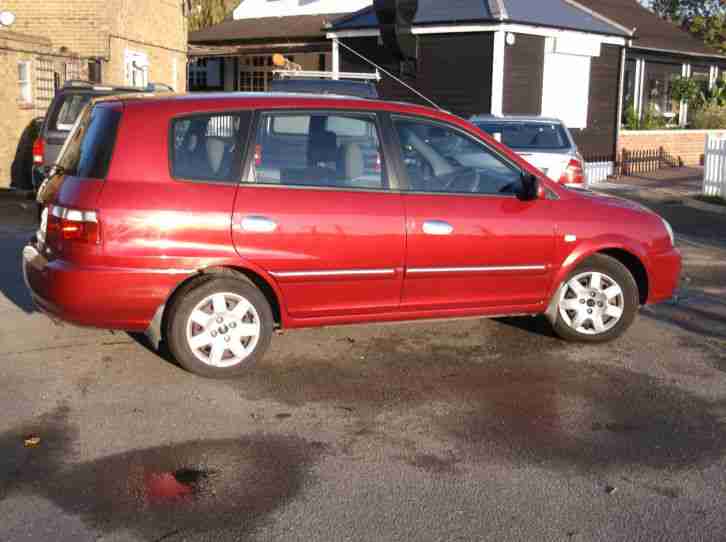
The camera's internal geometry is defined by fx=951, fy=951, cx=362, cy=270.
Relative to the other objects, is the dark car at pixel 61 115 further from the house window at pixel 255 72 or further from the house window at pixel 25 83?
the house window at pixel 255 72

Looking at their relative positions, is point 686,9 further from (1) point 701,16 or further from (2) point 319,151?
(2) point 319,151

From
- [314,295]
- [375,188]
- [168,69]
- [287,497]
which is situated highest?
[168,69]

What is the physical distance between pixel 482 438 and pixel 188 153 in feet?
8.35

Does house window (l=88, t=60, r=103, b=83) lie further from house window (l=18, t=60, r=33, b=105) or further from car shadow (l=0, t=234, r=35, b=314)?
car shadow (l=0, t=234, r=35, b=314)

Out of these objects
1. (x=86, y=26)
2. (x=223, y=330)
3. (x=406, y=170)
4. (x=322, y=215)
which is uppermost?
(x=86, y=26)

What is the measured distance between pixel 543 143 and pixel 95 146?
801cm

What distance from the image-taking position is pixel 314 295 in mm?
6305

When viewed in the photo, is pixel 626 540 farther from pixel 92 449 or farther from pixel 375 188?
pixel 375 188

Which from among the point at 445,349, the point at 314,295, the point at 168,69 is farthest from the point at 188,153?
the point at 168,69

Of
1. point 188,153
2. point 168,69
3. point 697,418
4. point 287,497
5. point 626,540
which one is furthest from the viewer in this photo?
point 168,69

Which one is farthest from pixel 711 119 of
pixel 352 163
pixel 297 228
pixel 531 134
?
pixel 297 228

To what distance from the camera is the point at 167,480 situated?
4555 mm

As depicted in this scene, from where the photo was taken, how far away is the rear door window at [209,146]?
5980 millimetres

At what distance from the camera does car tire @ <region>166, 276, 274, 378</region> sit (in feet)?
19.7
